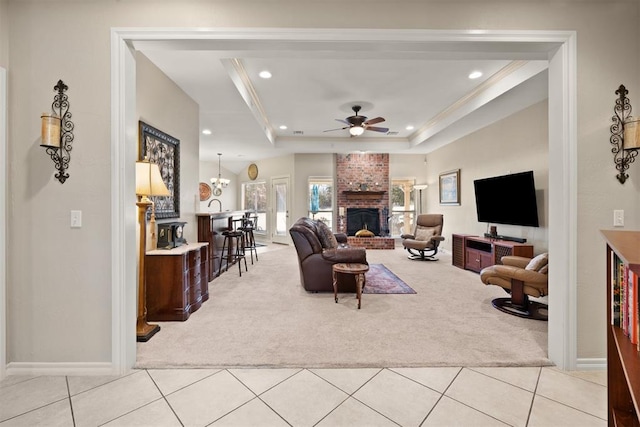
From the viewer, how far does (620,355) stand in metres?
0.87

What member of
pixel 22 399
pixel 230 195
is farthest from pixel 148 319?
pixel 230 195

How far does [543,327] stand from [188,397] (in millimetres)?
3082

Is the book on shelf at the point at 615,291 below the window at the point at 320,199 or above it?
below

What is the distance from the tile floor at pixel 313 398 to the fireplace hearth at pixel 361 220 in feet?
19.6

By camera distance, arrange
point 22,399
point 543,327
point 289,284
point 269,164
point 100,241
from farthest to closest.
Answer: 1. point 269,164
2. point 289,284
3. point 543,327
4. point 100,241
5. point 22,399

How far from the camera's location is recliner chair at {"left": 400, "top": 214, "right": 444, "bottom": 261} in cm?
587

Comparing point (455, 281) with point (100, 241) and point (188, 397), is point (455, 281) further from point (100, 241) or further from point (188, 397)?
point (100, 241)

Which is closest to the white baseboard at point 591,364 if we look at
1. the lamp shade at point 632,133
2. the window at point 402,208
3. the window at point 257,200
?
the lamp shade at point 632,133

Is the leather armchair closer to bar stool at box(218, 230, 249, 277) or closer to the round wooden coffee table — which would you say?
the round wooden coffee table

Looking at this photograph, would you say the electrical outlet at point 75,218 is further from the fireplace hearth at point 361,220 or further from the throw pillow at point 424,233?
the fireplace hearth at point 361,220

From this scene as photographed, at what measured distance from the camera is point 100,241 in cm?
196

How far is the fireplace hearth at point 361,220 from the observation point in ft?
26.0

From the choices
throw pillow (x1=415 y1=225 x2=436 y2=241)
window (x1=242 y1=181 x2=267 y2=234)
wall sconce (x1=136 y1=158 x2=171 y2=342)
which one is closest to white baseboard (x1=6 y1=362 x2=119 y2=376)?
wall sconce (x1=136 y1=158 x2=171 y2=342)

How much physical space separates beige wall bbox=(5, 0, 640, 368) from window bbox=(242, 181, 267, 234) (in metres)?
7.22
